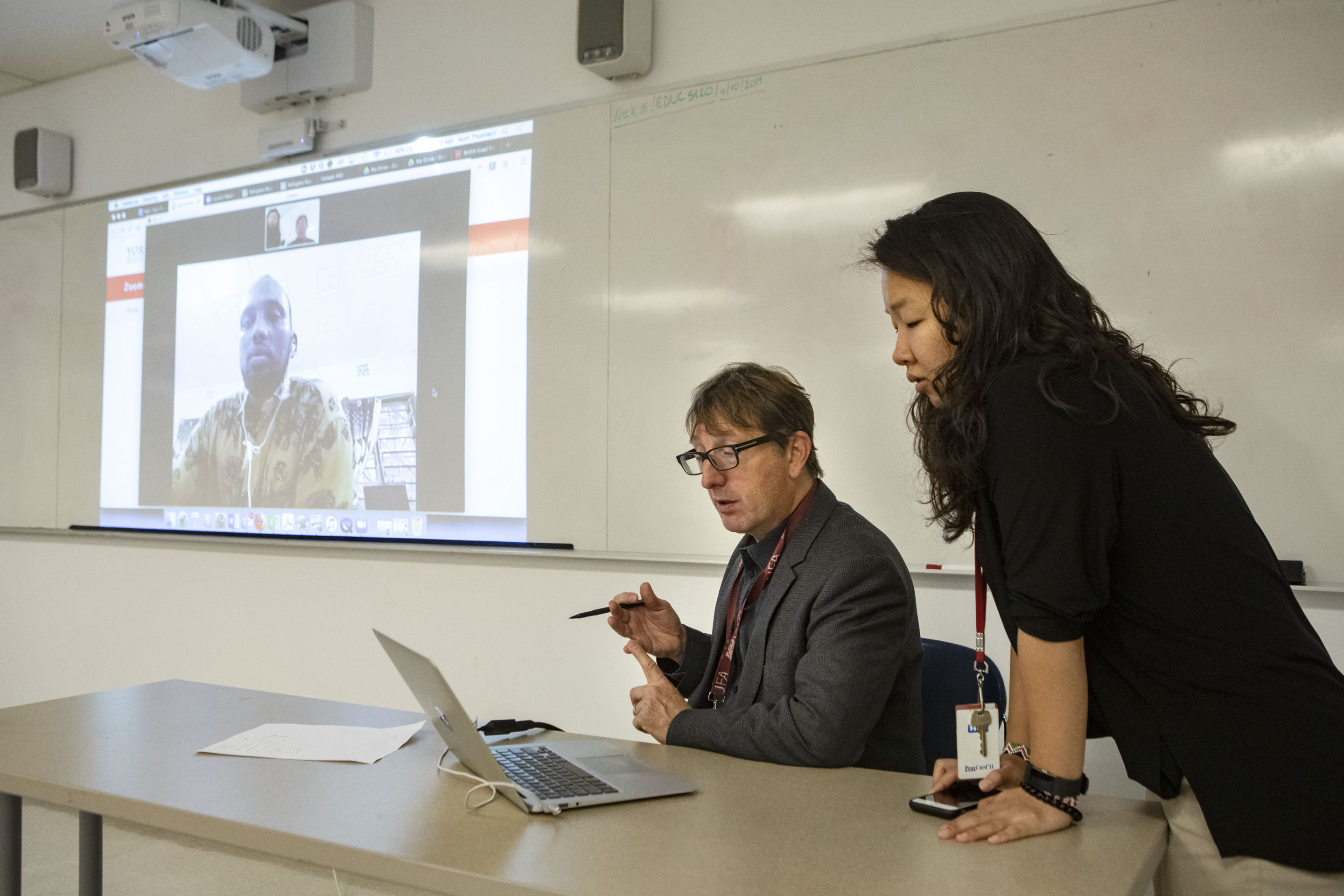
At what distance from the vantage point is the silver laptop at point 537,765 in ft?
4.05

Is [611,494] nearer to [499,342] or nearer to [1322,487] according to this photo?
[499,342]

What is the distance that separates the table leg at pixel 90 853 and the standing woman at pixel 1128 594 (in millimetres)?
1691

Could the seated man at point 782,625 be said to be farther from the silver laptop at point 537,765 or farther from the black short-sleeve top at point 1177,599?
the black short-sleeve top at point 1177,599

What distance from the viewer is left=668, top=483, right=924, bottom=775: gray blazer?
146cm

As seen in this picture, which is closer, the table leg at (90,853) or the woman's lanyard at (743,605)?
the woman's lanyard at (743,605)

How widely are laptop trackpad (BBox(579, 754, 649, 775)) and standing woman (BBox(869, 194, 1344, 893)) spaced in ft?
1.51

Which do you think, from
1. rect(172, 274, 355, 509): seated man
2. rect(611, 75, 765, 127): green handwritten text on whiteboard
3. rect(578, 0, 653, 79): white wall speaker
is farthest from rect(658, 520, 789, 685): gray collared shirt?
rect(172, 274, 355, 509): seated man

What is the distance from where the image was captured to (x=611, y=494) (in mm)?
2998

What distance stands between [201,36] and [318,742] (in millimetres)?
2771

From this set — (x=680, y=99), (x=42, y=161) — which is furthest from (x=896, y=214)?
(x=42, y=161)

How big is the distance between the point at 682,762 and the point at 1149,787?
2.12 feet

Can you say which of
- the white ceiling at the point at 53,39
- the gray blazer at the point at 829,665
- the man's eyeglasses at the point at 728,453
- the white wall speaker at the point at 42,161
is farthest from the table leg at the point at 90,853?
the white wall speaker at the point at 42,161

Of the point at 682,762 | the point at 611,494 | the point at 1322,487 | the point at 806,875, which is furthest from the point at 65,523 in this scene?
the point at 1322,487

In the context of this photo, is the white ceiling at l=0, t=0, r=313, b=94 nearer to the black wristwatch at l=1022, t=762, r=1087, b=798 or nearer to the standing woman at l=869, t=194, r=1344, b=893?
the standing woman at l=869, t=194, r=1344, b=893
